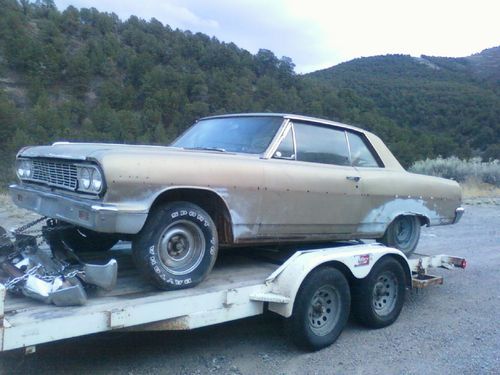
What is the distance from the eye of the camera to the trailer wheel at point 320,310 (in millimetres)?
4109

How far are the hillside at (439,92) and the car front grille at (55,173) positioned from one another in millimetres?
29964

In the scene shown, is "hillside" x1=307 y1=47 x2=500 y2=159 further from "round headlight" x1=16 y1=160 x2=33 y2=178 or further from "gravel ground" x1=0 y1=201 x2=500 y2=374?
"round headlight" x1=16 y1=160 x2=33 y2=178

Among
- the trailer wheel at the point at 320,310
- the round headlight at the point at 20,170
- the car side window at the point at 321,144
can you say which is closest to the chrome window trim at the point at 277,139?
the car side window at the point at 321,144

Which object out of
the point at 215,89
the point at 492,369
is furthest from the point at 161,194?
the point at 215,89

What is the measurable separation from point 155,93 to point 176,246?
1058 inches

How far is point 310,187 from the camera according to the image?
4668 mm

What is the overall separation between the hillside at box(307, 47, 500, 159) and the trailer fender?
2857cm

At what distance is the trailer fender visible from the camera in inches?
159

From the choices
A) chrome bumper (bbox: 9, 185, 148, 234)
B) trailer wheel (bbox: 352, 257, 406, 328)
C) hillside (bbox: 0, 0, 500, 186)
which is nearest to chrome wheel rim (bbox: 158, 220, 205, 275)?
chrome bumper (bbox: 9, 185, 148, 234)

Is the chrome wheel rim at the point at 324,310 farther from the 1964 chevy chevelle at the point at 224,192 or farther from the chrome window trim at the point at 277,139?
the chrome window trim at the point at 277,139

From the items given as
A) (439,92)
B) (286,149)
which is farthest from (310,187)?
(439,92)

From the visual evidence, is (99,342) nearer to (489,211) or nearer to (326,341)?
(326,341)

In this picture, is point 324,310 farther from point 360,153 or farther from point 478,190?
point 478,190

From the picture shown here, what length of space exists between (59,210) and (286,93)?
29.7m
